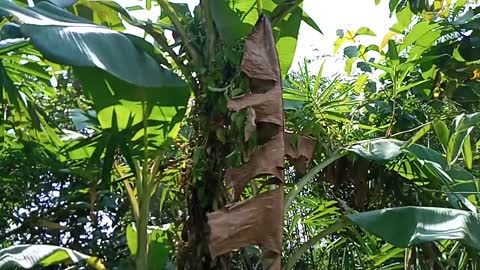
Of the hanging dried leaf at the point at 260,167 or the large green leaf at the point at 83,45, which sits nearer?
the large green leaf at the point at 83,45

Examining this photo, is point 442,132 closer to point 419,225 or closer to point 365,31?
point 419,225

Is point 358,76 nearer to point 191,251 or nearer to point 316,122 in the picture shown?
point 316,122

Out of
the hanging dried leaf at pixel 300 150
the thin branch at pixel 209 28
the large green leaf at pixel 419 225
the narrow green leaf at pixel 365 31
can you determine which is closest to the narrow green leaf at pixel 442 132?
the large green leaf at pixel 419 225

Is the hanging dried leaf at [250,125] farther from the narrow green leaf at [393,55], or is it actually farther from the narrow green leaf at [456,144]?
the narrow green leaf at [393,55]

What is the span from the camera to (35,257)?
5.36 ft

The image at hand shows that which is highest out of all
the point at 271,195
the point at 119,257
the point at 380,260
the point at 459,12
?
the point at 459,12

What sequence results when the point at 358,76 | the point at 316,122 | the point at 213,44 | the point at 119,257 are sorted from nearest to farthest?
the point at 213,44
the point at 316,122
the point at 358,76
the point at 119,257

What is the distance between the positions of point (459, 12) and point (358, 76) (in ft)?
1.30

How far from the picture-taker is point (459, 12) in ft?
7.27

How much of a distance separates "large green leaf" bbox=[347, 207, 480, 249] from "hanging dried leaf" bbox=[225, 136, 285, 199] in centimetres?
23

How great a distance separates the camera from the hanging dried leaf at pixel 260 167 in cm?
146

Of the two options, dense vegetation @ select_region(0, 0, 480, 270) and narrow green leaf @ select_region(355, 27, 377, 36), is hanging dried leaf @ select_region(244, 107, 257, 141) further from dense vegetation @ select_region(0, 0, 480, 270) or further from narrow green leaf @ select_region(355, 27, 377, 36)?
narrow green leaf @ select_region(355, 27, 377, 36)

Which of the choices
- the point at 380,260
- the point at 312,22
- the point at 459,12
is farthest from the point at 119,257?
the point at 459,12

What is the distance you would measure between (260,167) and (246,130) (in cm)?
8
